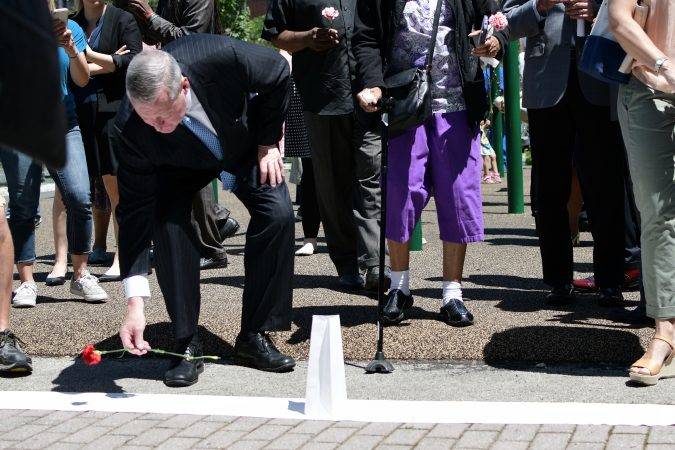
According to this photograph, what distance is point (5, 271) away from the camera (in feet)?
17.5

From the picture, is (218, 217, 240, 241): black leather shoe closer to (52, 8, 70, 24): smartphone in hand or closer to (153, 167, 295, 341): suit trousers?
(52, 8, 70, 24): smartphone in hand

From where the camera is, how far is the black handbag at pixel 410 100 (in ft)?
17.4

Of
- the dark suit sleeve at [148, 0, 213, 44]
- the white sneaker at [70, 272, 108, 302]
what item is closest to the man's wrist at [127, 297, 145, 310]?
the white sneaker at [70, 272, 108, 302]

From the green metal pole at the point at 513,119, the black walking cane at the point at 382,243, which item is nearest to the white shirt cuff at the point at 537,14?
the black walking cane at the point at 382,243

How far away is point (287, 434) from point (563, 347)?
1.53m

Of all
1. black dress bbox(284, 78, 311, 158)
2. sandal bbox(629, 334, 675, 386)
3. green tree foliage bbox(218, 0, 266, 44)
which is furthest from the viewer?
green tree foliage bbox(218, 0, 266, 44)

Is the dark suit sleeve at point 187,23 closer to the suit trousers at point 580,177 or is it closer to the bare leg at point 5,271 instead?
the bare leg at point 5,271

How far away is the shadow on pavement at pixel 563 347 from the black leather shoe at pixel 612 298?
661 mm

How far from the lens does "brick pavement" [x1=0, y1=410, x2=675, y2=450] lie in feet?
12.3

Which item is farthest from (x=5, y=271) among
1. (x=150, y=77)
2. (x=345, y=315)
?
(x=345, y=315)

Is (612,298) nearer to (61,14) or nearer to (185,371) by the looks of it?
(185,371)

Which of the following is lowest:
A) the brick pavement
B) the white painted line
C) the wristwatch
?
the brick pavement

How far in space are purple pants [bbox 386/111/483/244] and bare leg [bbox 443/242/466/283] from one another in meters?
0.04

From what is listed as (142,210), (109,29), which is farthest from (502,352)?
(109,29)
